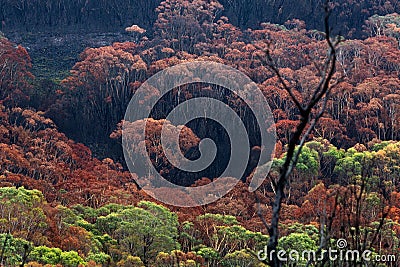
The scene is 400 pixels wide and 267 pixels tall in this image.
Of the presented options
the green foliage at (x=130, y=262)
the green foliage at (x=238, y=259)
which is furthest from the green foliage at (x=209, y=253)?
the green foliage at (x=130, y=262)

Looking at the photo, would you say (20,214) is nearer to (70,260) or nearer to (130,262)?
(70,260)


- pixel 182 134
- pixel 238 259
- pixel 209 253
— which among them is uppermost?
pixel 182 134

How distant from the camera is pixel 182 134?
87.9 feet

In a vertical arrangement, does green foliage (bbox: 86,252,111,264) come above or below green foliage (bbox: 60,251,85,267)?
below

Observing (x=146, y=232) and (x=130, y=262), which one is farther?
(x=146, y=232)

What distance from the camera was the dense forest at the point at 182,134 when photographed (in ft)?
53.6

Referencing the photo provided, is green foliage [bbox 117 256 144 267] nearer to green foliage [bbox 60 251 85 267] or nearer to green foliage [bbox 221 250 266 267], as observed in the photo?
green foliage [bbox 60 251 85 267]

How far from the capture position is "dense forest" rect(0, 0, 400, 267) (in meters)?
16.3

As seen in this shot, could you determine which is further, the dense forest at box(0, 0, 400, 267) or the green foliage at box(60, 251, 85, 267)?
the dense forest at box(0, 0, 400, 267)

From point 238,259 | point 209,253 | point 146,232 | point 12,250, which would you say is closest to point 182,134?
point 146,232

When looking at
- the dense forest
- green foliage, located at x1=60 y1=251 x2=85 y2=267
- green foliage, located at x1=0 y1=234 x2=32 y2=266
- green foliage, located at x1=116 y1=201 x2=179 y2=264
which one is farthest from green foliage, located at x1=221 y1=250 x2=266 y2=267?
green foliage, located at x1=0 y1=234 x2=32 y2=266

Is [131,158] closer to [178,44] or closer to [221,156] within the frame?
[221,156]

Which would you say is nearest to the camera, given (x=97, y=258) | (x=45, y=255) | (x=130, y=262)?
(x=45, y=255)

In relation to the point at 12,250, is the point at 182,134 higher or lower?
higher
